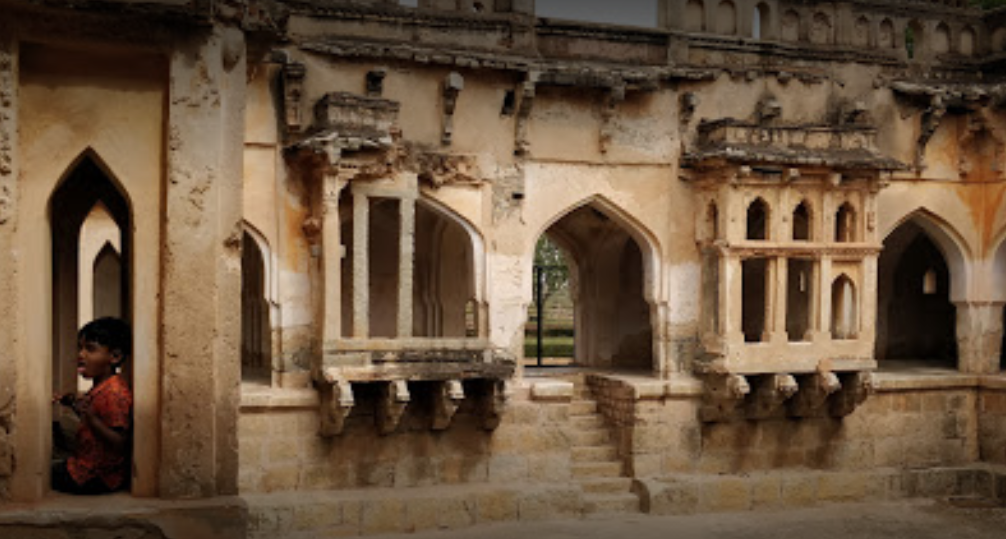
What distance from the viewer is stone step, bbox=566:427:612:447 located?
1070cm

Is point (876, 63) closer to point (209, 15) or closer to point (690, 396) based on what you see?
point (690, 396)

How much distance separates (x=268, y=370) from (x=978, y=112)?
8076 millimetres

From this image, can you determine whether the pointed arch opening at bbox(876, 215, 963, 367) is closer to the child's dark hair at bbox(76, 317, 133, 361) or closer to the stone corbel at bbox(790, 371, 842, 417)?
the stone corbel at bbox(790, 371, 842, 417)

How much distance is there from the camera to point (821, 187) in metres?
10.8

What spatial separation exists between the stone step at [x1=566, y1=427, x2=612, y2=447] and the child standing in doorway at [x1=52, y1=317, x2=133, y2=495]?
21.2 feet

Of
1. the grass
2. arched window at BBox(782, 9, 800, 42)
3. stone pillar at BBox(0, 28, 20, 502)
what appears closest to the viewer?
stone pillar at BBox(0, 28, 20, 502)

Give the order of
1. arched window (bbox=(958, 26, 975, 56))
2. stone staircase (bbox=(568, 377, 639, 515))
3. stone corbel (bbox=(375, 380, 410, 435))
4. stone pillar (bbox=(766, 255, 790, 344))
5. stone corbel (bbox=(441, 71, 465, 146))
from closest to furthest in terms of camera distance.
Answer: stone corbel (bbox=(375, 380, 410, 435))
stone corbel (bbox=(441, 71, 465, 146))
stone staircase (bbox=(568, 377, 639, 515))
stone pillar (bbox=(766, 255, 790, 344))
arched window (bbox=(958, 26, 975, 56))

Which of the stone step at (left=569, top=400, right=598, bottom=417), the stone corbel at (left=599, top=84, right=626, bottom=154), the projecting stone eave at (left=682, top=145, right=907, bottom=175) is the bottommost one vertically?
the stone step at (left=569, top=400, right=598, bottom=417)

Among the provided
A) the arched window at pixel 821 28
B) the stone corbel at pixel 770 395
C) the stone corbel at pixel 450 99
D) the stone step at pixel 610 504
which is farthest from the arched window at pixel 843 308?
the stone corbel at pixel 450 99

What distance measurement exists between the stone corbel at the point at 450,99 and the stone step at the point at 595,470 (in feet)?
11.1

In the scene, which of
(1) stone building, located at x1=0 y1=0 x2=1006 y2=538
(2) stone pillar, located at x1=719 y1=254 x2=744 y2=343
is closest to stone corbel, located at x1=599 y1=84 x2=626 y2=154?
(1) stone building, located at x1=0 y1=0 x2=1006 y2=538

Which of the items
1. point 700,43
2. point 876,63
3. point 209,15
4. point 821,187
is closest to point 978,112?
point 876,63

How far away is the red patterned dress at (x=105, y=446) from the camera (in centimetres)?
459

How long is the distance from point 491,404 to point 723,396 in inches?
94.4
